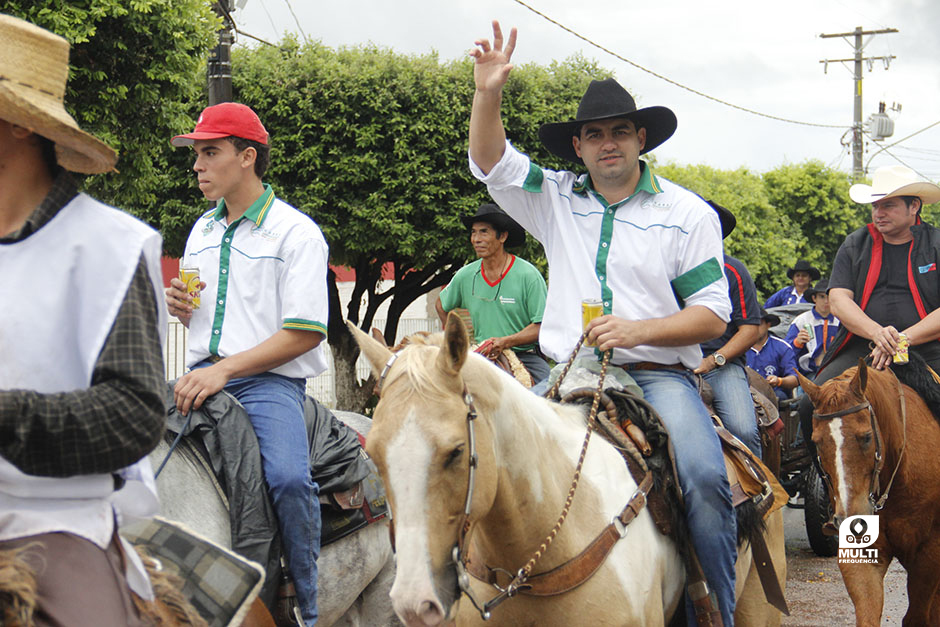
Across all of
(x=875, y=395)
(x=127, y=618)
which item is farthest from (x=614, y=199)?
(x=127, y=618)

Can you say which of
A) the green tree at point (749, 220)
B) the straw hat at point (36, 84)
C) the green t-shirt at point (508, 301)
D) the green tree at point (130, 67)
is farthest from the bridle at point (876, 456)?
the green tree at point (749, 220)

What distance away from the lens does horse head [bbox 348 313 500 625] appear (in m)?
2.57

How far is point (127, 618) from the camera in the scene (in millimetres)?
1803

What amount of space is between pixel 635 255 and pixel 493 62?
3.19 ft

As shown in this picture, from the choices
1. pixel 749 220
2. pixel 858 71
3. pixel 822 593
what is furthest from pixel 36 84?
pixel 858 71

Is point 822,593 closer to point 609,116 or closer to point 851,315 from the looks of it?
point 851,315

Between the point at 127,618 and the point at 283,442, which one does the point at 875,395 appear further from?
the point at 127,618

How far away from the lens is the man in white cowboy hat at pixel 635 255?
3732 millimetres

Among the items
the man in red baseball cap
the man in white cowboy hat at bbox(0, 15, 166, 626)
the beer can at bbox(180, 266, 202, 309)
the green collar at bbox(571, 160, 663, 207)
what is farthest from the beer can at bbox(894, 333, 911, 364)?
the man in white cowboy hat at bbox(0, 15, 166, 626)

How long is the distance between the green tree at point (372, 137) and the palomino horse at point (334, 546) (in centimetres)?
752

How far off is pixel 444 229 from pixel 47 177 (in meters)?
11.2

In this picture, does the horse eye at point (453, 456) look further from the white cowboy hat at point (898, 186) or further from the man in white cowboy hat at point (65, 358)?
the white cowboy hat at point (898, 186)

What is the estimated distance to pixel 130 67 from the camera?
29.4 feet

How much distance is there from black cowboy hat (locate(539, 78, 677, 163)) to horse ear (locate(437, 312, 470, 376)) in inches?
62.7
